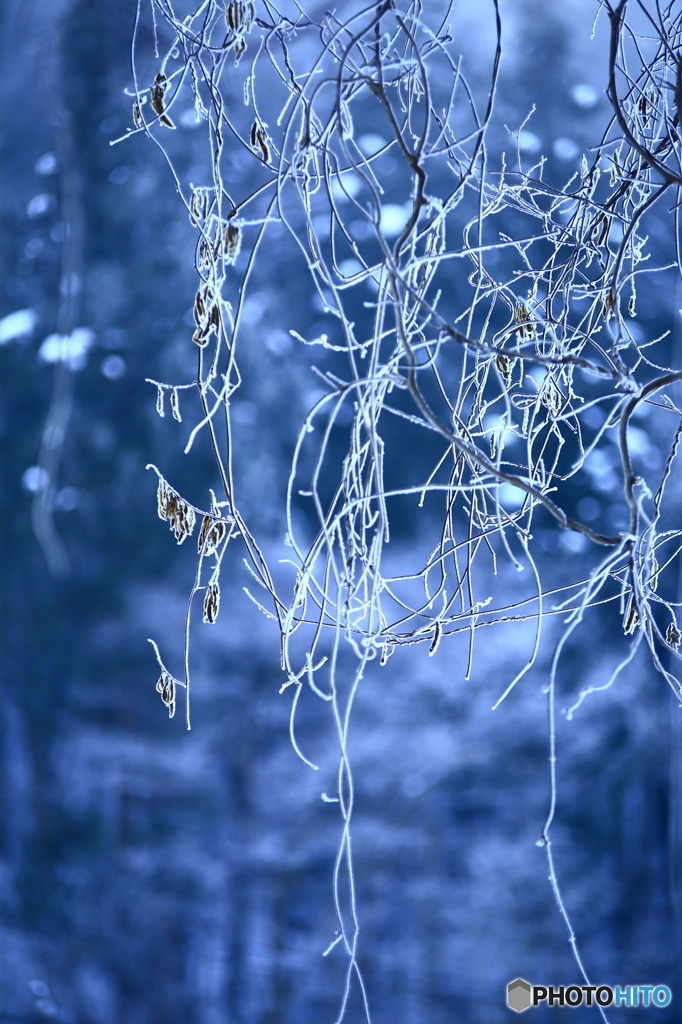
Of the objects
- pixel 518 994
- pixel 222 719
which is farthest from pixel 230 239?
pixel 518 994

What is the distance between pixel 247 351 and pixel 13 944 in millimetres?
1994

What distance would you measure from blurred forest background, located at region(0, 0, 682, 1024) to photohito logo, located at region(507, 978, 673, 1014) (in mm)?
27

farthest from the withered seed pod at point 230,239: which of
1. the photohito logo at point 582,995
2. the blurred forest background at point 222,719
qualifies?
the photohito logo at point 582,995

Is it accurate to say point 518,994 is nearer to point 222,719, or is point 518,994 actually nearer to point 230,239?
point 222,719

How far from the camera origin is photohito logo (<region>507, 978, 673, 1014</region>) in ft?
7.21

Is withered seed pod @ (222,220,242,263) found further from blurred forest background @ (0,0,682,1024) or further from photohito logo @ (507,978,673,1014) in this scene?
photohito logo @ (507,978,673,1014)

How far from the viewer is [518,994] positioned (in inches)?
88.7

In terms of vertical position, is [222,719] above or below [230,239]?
above

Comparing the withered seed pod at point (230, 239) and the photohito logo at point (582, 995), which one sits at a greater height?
the withered seed pod at point (230, 239)

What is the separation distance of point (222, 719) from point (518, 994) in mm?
1174

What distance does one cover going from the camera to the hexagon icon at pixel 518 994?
2242 mm

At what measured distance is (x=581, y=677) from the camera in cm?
223

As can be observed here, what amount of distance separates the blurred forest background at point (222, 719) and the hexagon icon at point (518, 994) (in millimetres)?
26

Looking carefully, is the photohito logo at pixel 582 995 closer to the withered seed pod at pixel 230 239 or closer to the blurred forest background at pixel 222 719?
the blurred forest background at pixel 222 719
